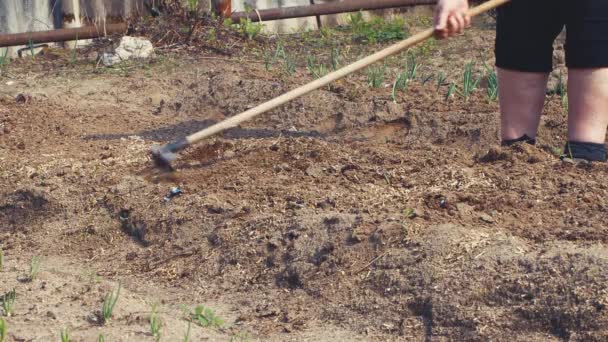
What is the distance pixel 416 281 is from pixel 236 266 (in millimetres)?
747

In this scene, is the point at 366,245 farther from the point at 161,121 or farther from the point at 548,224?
the point at 161,121

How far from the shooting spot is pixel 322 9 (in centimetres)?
750

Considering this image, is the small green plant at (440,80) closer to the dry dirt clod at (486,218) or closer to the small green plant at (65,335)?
the dry dirt clod at (486,218)

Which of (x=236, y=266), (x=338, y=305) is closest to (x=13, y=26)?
(x=236, y=266)

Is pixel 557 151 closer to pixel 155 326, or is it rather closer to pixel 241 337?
pixel 241 337

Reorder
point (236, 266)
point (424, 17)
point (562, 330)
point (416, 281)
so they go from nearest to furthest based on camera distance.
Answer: point (562, 330)
point (416, 281)
point (236, 266)
point (424, 17)

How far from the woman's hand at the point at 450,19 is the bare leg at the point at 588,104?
0.55 metres

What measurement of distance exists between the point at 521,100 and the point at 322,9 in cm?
316

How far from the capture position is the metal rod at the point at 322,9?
741cm

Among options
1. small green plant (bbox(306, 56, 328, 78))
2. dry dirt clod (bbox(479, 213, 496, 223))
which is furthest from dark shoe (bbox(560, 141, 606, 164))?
small green plant (bbox(306, 56, 328, 78))

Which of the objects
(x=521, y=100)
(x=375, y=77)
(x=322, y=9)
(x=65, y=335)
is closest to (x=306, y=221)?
(x=65, y=335)

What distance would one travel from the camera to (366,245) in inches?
150

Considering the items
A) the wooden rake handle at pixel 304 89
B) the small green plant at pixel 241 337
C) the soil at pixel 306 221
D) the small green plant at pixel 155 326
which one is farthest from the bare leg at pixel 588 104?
the small green plant at pixel 155 326

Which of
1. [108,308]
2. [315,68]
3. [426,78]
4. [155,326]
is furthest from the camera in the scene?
[315,68]
